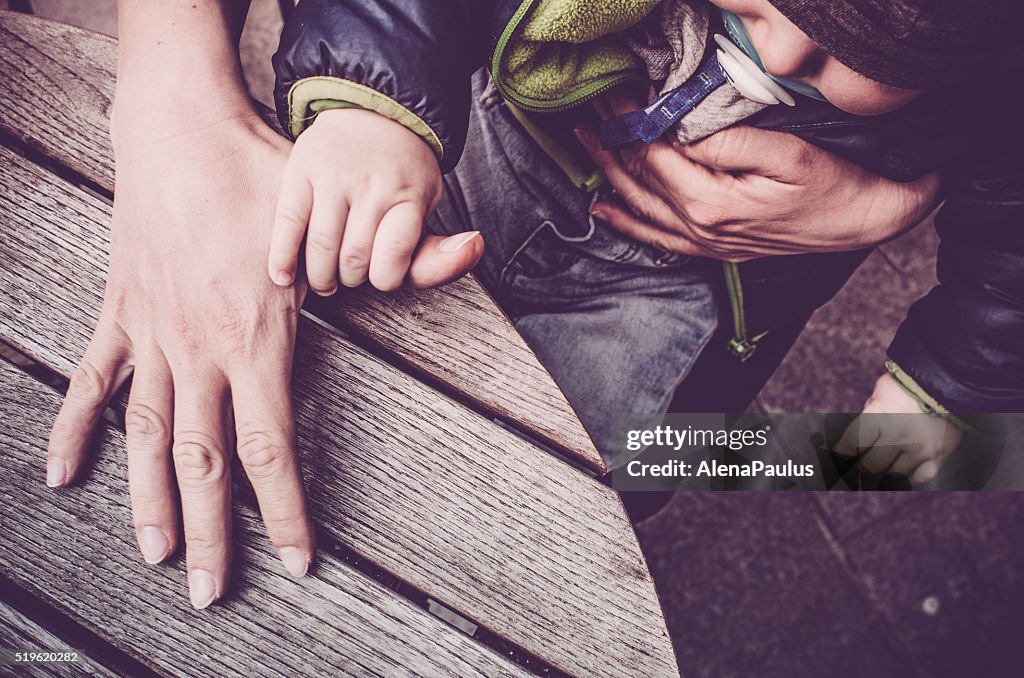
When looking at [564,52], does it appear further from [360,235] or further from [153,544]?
[153,544]

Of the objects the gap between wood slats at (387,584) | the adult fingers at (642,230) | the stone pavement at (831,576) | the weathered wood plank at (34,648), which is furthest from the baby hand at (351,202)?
the stone pavement at (831,576)

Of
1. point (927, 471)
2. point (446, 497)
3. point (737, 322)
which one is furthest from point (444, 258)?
point (927, 471)

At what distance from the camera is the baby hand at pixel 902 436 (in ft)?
3.06

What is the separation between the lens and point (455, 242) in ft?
2.10

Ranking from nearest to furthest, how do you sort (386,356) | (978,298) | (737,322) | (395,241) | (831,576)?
(395,241) < (386,356) < (978,298) < (737,322) < (831,576)

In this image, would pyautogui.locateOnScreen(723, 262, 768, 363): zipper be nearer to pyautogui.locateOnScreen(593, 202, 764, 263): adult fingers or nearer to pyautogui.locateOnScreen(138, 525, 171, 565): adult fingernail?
pyautogui.locateOnScreen(593, 202, 764, 263): adult fingers

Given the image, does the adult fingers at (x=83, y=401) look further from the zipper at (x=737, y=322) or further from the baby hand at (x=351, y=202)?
the zipper at (x=737, y=322)

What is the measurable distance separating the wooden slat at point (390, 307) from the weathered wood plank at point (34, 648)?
42 cm

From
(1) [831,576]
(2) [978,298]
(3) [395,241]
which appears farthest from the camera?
(1) [831,576]

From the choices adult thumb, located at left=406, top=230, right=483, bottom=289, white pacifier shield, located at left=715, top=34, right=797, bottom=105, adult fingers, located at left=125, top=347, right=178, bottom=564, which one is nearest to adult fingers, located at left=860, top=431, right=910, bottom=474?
white pacifier shield, located at left=715, top=34, right=797, bottom=105

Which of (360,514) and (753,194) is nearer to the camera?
(360,514)

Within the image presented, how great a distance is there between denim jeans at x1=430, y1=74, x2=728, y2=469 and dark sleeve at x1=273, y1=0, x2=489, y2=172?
256 millimetres

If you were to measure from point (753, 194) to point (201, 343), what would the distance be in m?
0.65

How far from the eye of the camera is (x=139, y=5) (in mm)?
695
